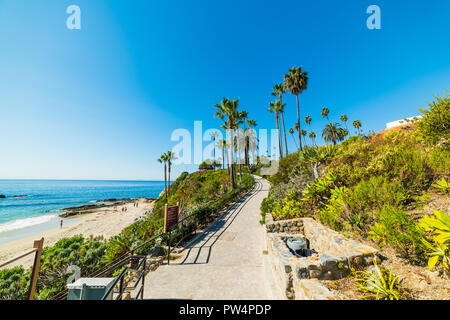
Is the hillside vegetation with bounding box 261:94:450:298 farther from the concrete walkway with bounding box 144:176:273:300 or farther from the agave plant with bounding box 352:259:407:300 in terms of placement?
the concrete walkway with bounding box 144:176:273:300

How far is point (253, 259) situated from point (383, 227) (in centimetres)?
375

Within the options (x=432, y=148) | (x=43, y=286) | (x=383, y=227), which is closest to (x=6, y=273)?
(x=43, y=286)

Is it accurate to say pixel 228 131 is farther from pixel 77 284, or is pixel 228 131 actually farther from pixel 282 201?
pixel 77 284

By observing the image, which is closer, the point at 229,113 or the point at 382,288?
the point at 382,288

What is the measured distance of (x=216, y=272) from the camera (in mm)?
4789

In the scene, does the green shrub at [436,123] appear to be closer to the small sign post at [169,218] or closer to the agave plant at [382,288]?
the agave plant at [382,288]

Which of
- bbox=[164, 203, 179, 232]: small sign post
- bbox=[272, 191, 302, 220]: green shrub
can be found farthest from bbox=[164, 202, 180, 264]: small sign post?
bbox=[272, 191, 302, 220]: green shrub

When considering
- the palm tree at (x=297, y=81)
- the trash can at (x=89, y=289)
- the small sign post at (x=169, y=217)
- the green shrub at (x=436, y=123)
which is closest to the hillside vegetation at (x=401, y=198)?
the green shrub at (x=436, y=123)

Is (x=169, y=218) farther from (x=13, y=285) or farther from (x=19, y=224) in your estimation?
(x=19, y=224)

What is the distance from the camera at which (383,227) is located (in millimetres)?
3695

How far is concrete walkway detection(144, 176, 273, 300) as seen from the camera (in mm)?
3918

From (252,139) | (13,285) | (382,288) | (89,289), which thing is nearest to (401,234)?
(382,288)

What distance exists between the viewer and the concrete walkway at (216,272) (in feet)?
12.9

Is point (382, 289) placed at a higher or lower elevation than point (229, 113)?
lower
